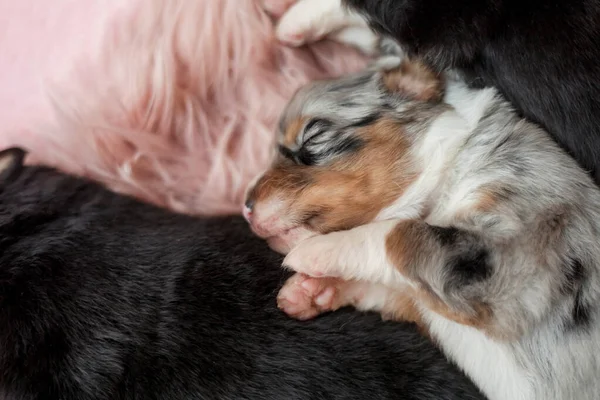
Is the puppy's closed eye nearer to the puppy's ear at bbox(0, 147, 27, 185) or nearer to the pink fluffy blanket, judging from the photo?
the pink fluffy blanket

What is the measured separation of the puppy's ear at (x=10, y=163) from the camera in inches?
88.4

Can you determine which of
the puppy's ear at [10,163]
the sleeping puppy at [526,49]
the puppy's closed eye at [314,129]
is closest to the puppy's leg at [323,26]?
the sleeping puppy at [526,49]

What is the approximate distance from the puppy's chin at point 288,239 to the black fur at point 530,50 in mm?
629

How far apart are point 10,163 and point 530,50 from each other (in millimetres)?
1585

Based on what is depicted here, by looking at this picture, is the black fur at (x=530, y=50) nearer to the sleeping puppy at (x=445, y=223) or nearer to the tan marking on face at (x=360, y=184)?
the sleeping puppy at (x=445, y=223)

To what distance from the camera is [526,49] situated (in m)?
2.02

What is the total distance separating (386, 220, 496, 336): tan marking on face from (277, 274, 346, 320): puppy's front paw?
29 centimetres

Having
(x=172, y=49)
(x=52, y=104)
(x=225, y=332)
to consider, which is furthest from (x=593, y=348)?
(x=52, y=104)

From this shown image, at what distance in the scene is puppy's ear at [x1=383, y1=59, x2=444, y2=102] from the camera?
220cm

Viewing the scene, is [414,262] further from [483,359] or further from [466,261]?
[483,359]

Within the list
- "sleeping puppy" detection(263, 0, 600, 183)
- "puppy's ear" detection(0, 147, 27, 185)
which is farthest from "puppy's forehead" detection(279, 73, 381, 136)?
"puppy's ear" detection(0, 147, 27, 185)

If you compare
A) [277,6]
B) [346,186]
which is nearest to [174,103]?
[277,6]

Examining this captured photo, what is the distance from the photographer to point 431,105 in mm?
2191

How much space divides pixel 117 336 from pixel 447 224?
3.03 ft
